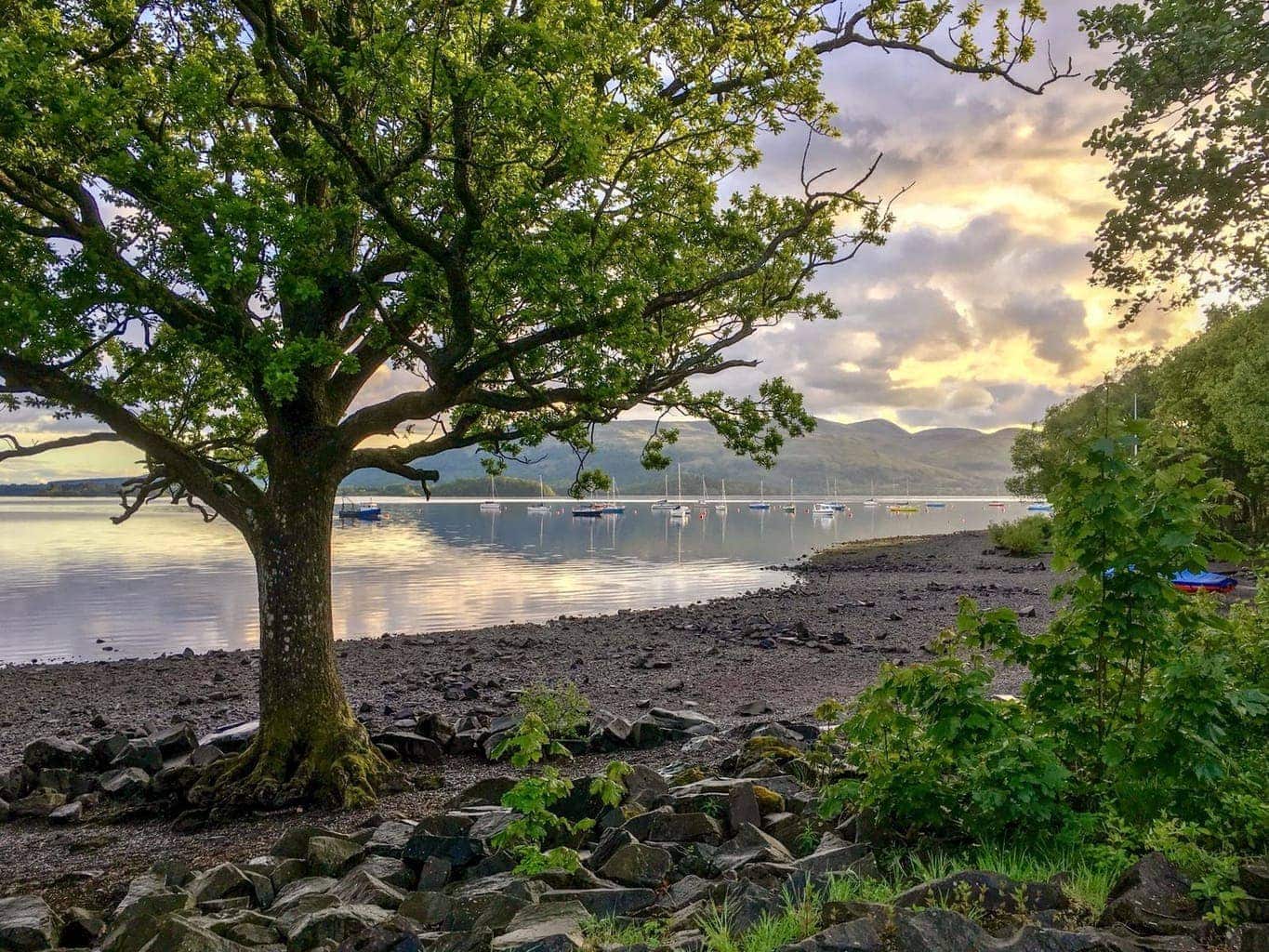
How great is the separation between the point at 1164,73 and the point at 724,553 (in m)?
74.3

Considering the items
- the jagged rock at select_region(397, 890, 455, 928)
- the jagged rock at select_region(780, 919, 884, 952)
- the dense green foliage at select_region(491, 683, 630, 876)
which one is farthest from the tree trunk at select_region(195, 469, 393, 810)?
the jagged rock at select_region(780, 919, 884, 952)

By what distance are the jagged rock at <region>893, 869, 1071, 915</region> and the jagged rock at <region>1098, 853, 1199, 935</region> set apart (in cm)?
30

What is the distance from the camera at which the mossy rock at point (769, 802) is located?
797cm

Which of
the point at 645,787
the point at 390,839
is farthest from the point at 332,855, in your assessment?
the point at 645,787

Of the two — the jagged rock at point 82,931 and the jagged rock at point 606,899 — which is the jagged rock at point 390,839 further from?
the jagged rock at point 606,899

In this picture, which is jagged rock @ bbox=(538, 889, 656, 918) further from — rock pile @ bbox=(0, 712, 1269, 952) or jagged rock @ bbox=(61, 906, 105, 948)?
jagged rock @ bbox=(61, 906, 105, 948)

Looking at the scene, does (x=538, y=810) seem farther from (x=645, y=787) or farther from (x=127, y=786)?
(x=127, y=786)

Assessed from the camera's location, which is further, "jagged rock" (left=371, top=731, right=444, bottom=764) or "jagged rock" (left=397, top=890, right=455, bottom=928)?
"jagged rock" (left=371, top=731, right=444, bottom=764)

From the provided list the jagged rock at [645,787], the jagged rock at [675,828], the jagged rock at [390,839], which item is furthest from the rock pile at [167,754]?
the jagged rock at [675,828]

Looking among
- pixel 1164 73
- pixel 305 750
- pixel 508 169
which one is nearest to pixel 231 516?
pixel 305 750

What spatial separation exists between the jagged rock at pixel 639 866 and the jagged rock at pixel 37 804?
9.49 metres

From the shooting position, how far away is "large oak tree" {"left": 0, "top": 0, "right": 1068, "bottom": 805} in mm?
8742

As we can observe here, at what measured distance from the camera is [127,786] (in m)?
12.0

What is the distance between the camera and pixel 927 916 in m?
4.62
